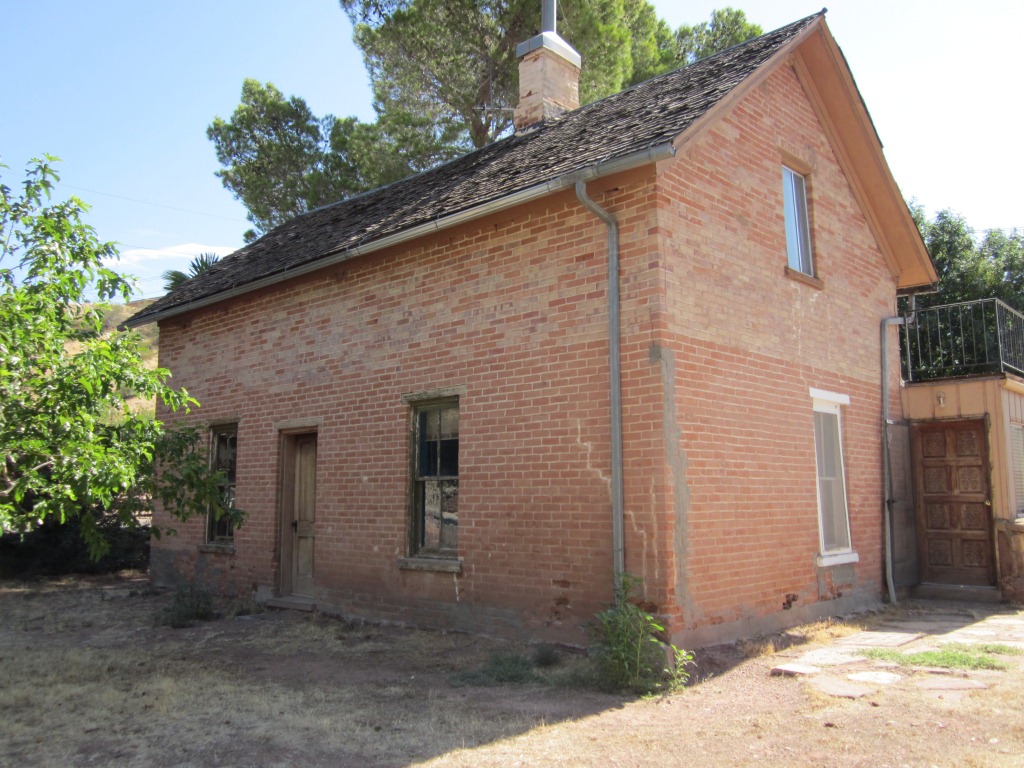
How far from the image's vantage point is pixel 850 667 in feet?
22.7

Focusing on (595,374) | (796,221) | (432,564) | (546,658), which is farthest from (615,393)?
(796,221)

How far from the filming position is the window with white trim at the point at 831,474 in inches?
370

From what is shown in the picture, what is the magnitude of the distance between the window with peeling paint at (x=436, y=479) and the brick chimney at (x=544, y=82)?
17.3 feet

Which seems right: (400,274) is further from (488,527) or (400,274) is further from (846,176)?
(846,176)

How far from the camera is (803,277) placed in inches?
372

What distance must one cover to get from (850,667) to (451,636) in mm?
3767

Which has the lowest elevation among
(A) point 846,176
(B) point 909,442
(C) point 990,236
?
(B) point 909,442

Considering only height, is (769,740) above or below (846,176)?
below

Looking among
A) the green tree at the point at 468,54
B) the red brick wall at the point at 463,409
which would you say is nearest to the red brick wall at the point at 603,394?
the red brick wall at the point at 463,409

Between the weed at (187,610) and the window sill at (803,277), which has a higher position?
the window sill at (803,277)

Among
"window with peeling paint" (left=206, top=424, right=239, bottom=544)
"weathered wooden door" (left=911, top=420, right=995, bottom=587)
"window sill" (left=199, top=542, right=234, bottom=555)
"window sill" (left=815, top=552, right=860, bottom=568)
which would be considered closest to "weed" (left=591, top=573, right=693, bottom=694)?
"window sill" (left=815, top=552, right=860, bottom=568)

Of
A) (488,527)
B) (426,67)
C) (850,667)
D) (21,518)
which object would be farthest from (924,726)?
(426,67)

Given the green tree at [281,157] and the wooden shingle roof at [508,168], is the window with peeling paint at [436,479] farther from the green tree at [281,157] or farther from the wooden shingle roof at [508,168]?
the green tree at [281,157]

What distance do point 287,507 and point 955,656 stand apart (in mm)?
7993
